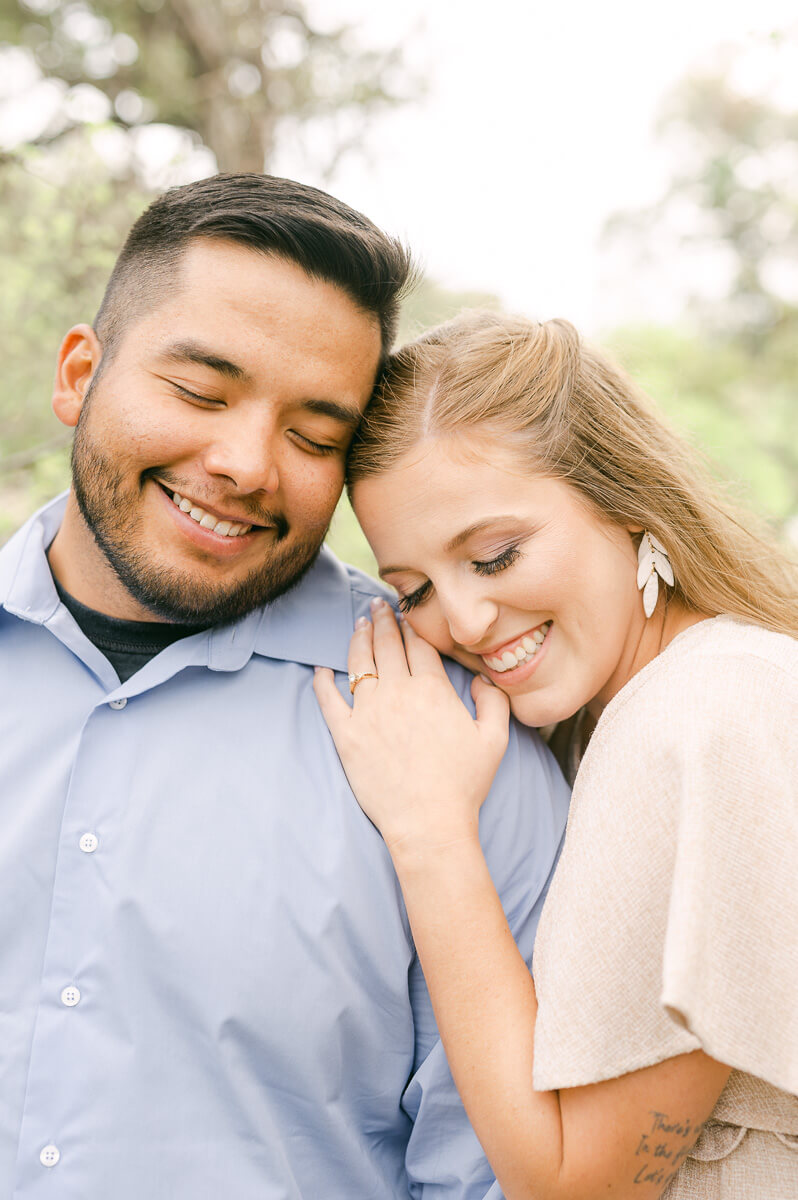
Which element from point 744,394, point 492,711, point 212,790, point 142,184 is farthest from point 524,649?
point 744,394

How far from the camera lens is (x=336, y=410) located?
2.07 metres

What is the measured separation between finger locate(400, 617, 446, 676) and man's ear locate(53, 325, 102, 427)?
934 mm

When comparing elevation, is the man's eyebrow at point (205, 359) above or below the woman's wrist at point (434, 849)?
above

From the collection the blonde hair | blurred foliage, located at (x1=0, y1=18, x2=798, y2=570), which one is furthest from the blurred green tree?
the blonde hair

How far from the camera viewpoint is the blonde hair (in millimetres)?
2035

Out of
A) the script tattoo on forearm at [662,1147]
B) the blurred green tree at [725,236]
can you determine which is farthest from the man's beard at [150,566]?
the blurred green tree at [725,236]

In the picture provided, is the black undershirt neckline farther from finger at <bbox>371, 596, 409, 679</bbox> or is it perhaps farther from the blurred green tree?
the blurred green tree

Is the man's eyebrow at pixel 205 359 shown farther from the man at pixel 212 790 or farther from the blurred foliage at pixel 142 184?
the blurred foliage at pixel 142 184

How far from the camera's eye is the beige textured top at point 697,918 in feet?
4.60

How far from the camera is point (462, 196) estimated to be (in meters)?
6.50

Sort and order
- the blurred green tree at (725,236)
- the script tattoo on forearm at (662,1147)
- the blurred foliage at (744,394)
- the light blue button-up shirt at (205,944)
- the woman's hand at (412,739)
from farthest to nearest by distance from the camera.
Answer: the blurred green tree at (725,236) < the blurred foliage at (744,394) < the woman's hand at (412,739) < the light blue button-up shirt at (205,944) < the script tattoo on forearm at (662,1147)

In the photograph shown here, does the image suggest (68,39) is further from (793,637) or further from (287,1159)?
(287,1159)

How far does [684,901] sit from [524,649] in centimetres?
74

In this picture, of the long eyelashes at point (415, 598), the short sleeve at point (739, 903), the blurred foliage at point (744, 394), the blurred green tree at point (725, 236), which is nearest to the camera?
the short sleeve at point (739, 903)
